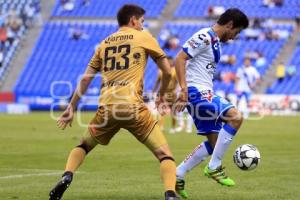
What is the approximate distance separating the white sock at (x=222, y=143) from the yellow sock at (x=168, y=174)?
160cm

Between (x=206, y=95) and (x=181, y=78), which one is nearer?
(x=181, y=78)

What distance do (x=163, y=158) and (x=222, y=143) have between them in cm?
160

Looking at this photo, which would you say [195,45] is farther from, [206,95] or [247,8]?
[247,8]

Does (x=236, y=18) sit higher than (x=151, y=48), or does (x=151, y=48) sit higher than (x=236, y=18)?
(x=151, y=48)

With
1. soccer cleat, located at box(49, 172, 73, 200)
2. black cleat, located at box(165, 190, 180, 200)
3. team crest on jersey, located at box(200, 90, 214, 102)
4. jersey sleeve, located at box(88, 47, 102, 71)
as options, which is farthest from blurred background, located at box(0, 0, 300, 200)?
black cleat, located at box(165, 190, 180, 200)

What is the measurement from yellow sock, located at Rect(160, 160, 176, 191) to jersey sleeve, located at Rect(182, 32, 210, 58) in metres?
1.99

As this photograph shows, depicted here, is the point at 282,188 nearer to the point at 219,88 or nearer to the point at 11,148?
the point at 11,148

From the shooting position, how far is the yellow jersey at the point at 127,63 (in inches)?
Result: 359

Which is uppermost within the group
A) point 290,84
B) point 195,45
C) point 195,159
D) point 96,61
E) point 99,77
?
point 96,61

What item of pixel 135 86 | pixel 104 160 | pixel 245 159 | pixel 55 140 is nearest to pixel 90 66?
pixel 135 86

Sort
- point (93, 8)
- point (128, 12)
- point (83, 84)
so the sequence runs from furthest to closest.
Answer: point (93, 8) < point (83, 84) < point (128, 12)

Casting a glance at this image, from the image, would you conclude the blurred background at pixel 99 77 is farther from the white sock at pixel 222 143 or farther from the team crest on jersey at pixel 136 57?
the team crest on jersey at pixel 136 57

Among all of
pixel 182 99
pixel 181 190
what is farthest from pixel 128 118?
pixel 181 190

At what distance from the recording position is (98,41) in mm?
49562
